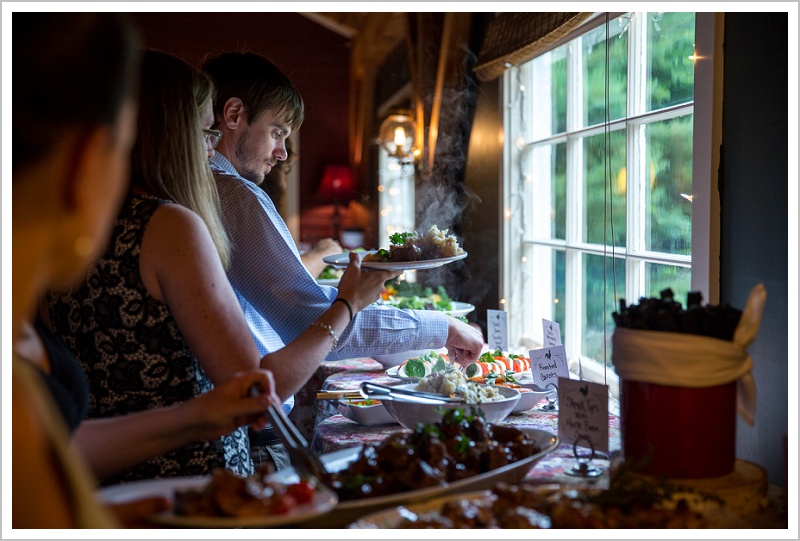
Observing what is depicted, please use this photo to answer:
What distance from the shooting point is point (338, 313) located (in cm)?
163

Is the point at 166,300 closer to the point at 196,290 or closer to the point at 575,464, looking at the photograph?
the point at 196,290

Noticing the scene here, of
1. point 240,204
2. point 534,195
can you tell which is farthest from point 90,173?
point 534,195

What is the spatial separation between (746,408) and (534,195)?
2401mm

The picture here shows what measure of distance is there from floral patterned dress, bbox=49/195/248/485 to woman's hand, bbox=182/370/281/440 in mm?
198

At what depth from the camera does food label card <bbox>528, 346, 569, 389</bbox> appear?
76.4 inches

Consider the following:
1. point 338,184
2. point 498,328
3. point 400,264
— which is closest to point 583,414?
point 400,264

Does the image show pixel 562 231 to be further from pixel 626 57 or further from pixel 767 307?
pixel 767 307

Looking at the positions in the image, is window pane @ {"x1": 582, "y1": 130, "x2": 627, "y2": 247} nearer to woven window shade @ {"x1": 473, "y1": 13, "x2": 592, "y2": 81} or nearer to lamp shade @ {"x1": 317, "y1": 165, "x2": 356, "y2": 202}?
woven window shade @ {"x1": 473, "y1": 13, "x2": 592, "y2": 81}

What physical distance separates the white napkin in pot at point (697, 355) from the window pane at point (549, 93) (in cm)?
217

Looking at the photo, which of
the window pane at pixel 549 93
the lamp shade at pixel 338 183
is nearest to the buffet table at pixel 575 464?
the window pane at pixel 549 93

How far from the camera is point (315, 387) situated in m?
3.03

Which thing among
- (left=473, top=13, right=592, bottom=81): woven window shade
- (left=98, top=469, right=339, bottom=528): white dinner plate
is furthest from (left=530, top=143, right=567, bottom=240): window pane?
(left=98, top=469, right=339, bottom=528): white dinner plate

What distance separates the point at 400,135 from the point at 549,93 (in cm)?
184

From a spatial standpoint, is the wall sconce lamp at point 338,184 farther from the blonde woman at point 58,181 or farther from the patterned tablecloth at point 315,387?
the blonde woman at point 58,181
